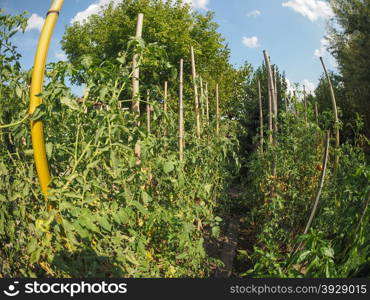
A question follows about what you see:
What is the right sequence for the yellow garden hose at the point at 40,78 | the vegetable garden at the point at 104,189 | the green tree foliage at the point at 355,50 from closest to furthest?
the yellow garden hose at the point at 40,78 → the vegetable garden at the point at 104,189 → the green tree foliage at the point at 355,50

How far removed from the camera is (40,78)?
109cm

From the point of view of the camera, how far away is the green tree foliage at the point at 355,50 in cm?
1267

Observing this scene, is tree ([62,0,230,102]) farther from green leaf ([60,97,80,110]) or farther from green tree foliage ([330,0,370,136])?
green leaf ([60,97,80,110])

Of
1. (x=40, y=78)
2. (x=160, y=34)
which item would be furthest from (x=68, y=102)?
(x=160, y=34)

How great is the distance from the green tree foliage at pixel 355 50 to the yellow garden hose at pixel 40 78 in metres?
11.0

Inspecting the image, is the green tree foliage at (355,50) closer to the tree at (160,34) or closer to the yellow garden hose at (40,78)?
the tree at (160,34)

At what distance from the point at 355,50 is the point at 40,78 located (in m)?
16.2

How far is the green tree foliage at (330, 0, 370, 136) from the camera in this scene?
12.7m

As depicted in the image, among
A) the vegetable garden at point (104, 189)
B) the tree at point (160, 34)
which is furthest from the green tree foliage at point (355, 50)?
the vegetable garden at point (104, 189)

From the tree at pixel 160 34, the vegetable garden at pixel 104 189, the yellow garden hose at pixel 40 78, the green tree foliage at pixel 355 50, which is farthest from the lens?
the tree at pixel 160 34

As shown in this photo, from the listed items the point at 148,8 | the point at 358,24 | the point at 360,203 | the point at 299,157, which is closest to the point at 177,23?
the point at 148,8

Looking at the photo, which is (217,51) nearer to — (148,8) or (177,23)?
(177,23)

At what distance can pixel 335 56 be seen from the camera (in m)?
19.2

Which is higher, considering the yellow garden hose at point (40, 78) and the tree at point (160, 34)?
the tree at point (160, 34)
